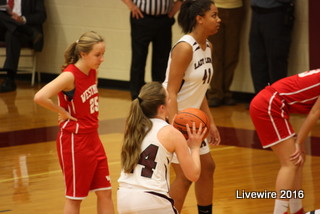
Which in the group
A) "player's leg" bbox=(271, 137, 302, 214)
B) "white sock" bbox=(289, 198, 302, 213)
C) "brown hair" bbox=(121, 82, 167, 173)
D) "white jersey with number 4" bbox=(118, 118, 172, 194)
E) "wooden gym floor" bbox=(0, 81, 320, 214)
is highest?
"brown hair" bbox=(121, 82, 167, 173)

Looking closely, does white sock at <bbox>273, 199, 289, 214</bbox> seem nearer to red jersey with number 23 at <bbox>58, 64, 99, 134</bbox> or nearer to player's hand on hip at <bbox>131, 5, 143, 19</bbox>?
red jersey with number 23 at <bbox>58, 64, 99, 134</bbox>

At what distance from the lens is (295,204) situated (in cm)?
514

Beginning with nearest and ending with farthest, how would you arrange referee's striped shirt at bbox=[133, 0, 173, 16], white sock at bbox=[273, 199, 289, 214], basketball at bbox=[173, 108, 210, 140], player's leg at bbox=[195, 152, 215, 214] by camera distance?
basketball at bbox=[173, 108, 210, 140] → white sock at bbox=[273, 199, 289, 214] → player's leg at bbox=[195, 152, 215, 214] → referee's striped shirt at bbox=[133, 0, 173, 16]

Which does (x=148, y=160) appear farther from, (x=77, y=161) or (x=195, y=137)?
(x=77, y=161)

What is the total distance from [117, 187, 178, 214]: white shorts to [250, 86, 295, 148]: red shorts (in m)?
1.19

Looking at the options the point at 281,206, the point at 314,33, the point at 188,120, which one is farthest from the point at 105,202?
the point at 314,33

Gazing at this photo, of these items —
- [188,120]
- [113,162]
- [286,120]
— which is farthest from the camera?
[113,162]

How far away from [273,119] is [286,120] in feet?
0.31

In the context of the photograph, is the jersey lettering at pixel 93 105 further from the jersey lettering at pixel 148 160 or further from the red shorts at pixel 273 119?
the red shorts at pixel 273 119

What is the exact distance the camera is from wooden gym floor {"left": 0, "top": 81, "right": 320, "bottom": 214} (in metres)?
5.85

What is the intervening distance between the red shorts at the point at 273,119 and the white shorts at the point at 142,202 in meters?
1.19

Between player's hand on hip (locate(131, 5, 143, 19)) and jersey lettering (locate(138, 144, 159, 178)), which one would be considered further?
player's hand on hip (locate(131, 5, 143, 19))

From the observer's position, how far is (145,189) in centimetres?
409

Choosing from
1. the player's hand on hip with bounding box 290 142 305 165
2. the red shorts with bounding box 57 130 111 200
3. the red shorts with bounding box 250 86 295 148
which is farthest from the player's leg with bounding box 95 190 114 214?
the player's hand on hip with bounding box 290 142 305 165
